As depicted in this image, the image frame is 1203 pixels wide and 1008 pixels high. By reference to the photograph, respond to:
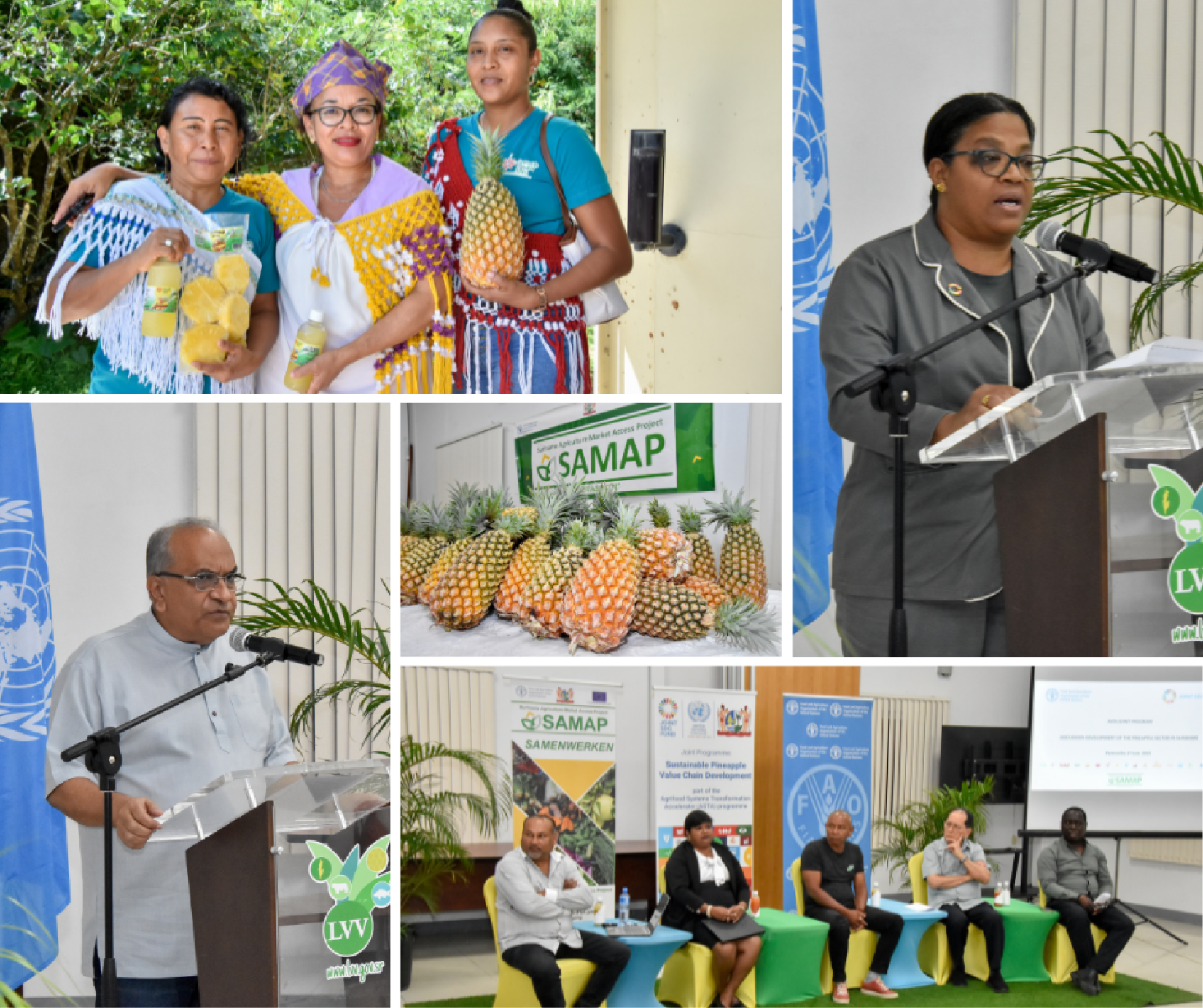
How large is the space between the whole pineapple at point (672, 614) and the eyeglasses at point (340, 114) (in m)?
1.39

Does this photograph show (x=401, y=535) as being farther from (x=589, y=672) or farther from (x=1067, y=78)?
(x=589, y=672)

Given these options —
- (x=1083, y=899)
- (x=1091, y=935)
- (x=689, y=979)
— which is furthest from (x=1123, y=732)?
(x=689, y=979)

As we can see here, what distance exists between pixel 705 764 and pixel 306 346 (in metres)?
2.79

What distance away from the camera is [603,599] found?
2.43 meters

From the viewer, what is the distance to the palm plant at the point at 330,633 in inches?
101

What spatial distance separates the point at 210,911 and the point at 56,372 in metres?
1.64

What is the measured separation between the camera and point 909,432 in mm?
2094

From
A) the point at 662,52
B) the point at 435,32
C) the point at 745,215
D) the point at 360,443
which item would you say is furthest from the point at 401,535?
the point at 662,52

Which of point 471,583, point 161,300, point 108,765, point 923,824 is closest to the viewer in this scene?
point 108,765

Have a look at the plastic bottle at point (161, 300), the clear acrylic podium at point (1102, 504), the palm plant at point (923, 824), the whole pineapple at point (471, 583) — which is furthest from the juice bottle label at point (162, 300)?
the palm plant at point (923, 824)

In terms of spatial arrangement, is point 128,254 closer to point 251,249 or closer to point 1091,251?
point 251,249

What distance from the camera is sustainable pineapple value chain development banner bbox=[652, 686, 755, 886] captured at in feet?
15.2

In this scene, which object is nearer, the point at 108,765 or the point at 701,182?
the point at 108,765

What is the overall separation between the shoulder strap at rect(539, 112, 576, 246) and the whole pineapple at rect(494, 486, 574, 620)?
70cm
